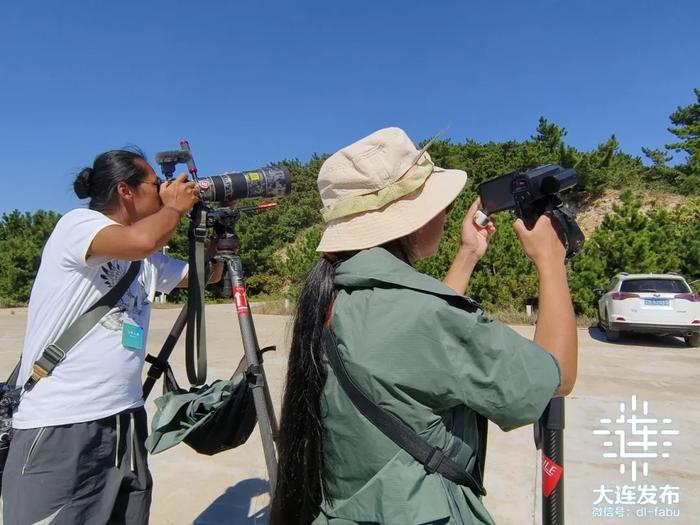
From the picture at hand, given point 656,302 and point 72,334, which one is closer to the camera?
point 72,334

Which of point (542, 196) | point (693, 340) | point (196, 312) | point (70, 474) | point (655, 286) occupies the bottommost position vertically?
point (693, 340)

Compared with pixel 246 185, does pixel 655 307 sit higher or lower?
lower

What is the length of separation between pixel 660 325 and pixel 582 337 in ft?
5.31

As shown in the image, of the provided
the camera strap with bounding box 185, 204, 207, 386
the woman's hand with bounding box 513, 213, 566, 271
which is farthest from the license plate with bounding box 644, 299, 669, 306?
the woman's hand with bounding box 513, 213, 566, 271

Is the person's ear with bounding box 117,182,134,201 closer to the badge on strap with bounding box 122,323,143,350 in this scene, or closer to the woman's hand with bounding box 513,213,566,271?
the badge on strap with bounding box 122,323,143,350

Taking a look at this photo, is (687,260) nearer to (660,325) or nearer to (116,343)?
(660,325)

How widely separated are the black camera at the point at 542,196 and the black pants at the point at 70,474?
1495mm

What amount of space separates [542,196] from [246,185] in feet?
3.84

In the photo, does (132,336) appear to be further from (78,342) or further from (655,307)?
(655,307)

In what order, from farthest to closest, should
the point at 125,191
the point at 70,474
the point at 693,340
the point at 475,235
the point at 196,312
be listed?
the point at 693,340 → the point at 125,191 → the point at 196,312 → the point at 70,474 → the point at 475,235

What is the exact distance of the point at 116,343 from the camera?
6.06ft

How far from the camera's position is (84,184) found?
204cm

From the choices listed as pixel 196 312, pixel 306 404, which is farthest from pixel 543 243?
pixel 196 312

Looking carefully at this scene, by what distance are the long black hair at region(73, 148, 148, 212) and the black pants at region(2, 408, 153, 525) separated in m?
0.78
